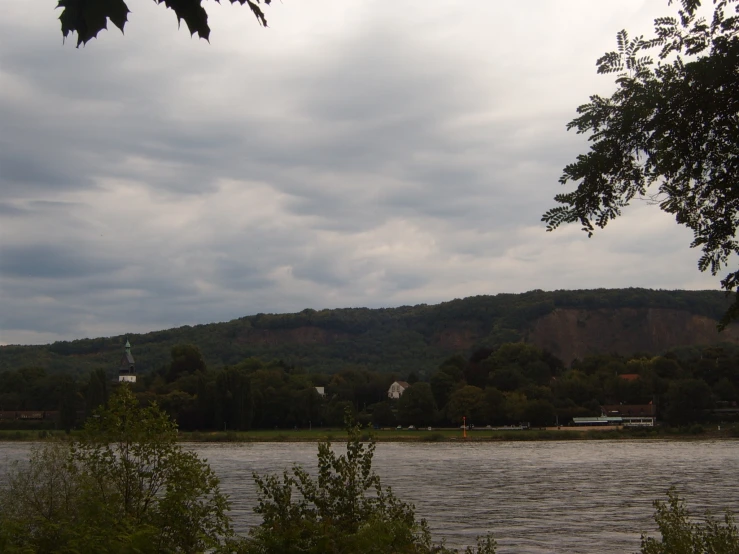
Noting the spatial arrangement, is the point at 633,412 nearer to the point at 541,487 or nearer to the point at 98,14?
the point at 541,487

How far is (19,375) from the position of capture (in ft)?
493

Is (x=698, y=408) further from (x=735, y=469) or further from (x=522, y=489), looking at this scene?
(x=522, y=489)

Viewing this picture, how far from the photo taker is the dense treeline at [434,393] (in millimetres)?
121312

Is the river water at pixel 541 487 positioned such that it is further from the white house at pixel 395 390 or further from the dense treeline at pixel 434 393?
the white house at pixel 395 390

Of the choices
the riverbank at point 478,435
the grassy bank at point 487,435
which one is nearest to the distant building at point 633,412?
the riverbank at point 478,435

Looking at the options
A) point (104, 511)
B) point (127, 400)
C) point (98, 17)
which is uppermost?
point (98, 17)

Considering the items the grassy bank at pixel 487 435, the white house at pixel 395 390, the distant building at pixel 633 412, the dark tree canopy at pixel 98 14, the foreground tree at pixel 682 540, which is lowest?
the grassy bank at pixel 487 435

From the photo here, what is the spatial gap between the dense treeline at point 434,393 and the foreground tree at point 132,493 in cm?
9294

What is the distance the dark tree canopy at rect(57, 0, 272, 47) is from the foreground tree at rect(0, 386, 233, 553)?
9.10 meters

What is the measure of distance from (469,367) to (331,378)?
112 ft

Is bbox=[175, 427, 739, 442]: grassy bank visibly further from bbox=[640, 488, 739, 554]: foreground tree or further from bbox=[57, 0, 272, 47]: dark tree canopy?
bbox=[57, 0, 272, 47]: dark tree canopy

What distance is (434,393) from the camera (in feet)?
454

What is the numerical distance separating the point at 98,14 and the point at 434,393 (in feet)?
447

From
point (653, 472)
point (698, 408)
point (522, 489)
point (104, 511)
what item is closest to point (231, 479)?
point (522, 489)
